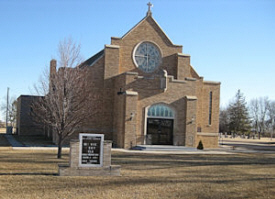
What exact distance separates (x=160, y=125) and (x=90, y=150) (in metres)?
18.4

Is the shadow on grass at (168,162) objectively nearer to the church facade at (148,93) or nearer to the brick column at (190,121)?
the church facade at (148,93)

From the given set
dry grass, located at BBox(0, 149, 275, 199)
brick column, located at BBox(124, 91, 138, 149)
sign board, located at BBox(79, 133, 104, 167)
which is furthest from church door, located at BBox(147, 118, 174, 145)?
sign board, located at BBox(79, 133, 104, 167)

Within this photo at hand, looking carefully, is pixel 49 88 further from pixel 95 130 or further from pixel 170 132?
pixel 170 132

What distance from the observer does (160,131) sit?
1235 inches

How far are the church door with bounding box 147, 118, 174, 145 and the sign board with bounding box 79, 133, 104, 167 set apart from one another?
17684 mm

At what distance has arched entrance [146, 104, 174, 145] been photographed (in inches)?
1220

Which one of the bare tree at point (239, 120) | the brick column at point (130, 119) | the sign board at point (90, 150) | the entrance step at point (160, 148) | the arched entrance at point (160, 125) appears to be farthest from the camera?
the bare tree at point (239, 120)

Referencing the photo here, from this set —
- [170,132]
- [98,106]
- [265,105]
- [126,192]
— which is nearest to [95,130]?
[98,106]

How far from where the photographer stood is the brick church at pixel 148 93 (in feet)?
99.6

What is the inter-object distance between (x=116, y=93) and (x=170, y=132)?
627 cm

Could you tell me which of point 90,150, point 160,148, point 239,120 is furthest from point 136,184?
point 239,120

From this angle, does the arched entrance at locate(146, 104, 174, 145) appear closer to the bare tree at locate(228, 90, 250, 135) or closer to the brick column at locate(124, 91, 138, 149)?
the brick column at locate(124, 91, 138, 149)

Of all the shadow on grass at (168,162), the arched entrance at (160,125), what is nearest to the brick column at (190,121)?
the arched entrance at (160,125)

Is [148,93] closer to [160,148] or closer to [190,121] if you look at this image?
[190,121]
